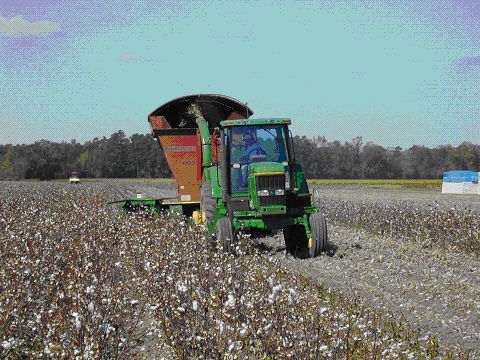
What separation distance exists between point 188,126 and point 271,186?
18.7 feet

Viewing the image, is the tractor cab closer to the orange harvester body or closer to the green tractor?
the green tractor

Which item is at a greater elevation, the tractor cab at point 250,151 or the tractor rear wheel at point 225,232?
the tractor cab at point 250,151

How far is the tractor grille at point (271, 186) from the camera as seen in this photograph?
1146cm

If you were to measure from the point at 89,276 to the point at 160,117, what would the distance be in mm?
9655

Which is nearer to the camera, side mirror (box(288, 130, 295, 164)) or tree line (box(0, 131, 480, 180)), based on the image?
side mirror (box(288, 130, 295, 164))

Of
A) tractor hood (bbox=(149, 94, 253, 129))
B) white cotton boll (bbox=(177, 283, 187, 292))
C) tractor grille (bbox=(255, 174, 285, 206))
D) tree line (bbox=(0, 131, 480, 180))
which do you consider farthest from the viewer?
tree line (bbox=(0, 131, 480, 180))

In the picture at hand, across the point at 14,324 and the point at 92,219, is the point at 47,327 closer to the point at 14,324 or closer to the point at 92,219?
the point at 14,324

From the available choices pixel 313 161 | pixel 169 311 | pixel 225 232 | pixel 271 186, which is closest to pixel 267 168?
pixel 271 186

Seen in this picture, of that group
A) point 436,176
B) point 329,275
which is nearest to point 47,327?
point 329,275

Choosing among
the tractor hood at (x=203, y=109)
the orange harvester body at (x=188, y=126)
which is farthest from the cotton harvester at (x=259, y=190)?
the tractor hood at (x=203, y=109)

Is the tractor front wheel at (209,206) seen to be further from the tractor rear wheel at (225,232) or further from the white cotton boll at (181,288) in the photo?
the white cotton boll at (181,288)

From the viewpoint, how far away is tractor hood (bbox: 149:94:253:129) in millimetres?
16250

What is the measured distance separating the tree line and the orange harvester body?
3277 inches

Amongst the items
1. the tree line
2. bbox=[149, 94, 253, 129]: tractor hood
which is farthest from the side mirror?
the tree line
